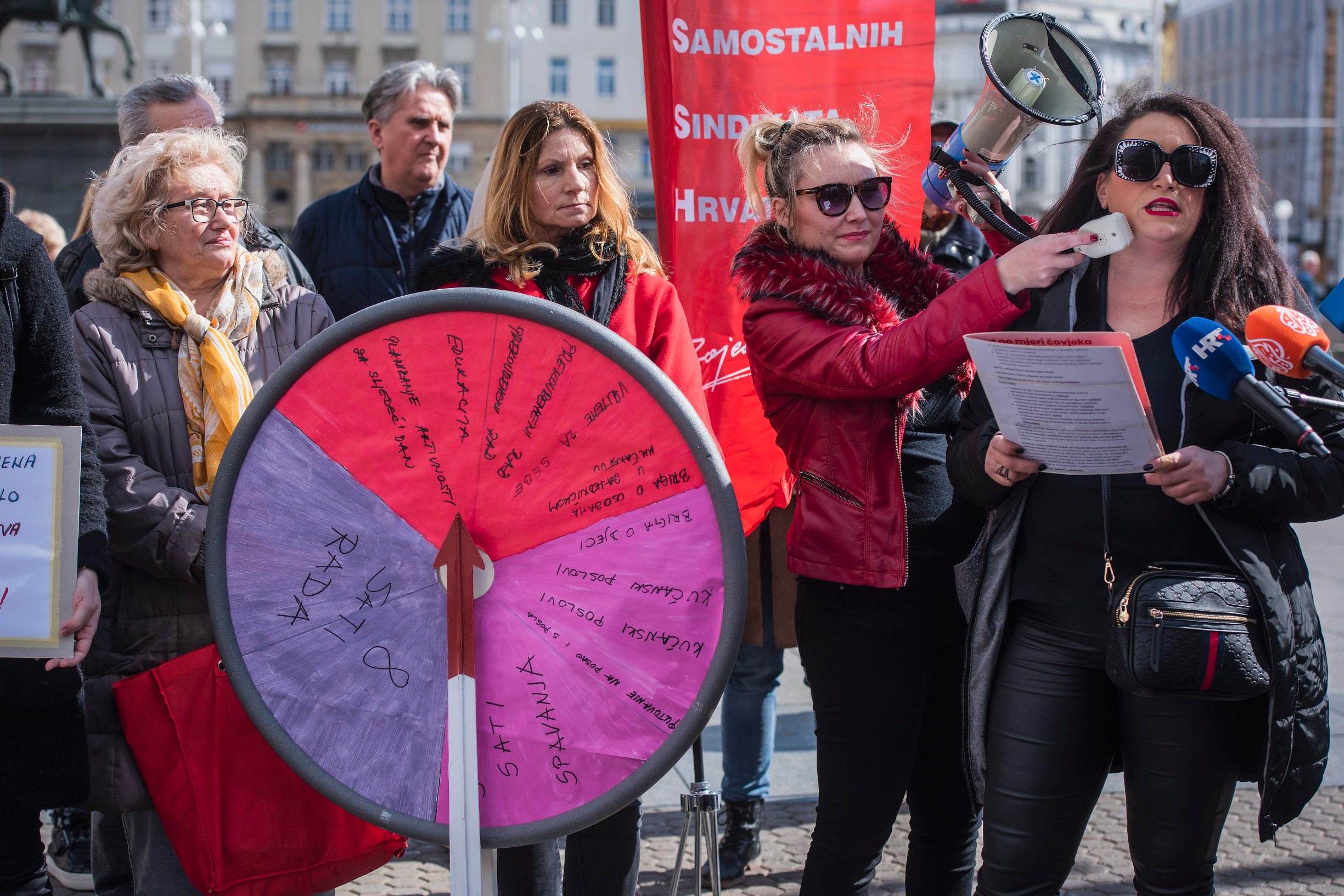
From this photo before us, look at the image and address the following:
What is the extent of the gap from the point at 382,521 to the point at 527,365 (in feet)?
1.06

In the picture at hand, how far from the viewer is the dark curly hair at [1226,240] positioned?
7.46 ft

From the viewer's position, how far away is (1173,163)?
2.27 meters

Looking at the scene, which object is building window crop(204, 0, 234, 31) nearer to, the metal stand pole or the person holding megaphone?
the metal stand pole

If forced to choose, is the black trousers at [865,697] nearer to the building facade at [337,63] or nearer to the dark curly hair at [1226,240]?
the dark curly hair at [1226,240]

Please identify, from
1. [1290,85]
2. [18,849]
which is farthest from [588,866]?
[1290,85]

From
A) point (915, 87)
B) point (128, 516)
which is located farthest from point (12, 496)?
point (915, 87)

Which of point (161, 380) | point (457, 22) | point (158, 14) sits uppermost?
point (158, 14)

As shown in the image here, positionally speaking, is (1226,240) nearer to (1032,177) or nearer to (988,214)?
(988,214)

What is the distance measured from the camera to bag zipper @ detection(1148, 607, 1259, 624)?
82.1 inches

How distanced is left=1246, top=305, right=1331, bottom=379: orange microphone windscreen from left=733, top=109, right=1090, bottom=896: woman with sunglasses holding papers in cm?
57

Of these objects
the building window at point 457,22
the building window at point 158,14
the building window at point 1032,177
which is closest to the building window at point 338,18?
the building window at point 457,22

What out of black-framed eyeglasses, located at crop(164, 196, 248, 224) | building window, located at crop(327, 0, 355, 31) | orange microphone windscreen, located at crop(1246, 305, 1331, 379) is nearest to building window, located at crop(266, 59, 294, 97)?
building window, located at crop(327, 0, 355, 31)

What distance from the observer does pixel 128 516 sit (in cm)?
249
